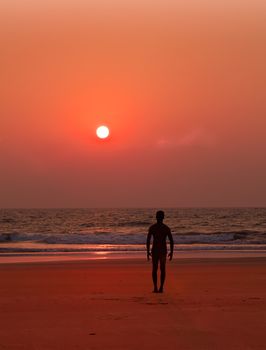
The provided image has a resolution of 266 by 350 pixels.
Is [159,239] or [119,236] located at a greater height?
[159,239]

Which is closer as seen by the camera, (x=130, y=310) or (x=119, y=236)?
(x=130, y=310)

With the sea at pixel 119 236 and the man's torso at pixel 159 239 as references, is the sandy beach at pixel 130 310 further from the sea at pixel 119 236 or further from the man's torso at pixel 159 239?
the sea at pixel 119 236

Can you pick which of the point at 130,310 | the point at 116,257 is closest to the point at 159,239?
the point at 130,310

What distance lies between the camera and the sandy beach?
7992 mm

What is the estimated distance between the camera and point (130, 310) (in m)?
Result: 10.3

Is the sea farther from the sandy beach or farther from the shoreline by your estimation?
the sandy beach

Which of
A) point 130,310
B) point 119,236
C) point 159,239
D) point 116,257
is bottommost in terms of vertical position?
point 130,310

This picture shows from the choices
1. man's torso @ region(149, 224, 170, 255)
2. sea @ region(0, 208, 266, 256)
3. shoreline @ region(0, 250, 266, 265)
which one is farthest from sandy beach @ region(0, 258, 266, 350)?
sea @ region(0, 208, 266, 256)

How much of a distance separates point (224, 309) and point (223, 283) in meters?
4.19

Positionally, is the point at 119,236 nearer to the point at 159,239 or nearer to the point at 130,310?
the point at 159,239

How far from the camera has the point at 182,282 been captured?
1479cm

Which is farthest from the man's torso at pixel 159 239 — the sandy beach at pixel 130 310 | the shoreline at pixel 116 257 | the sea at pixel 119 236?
the sea at pixel 119 236

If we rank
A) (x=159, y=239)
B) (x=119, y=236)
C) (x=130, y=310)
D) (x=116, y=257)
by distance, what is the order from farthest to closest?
(x=119, y=236), (x=116, y=257), (x=159, y=239), (x=130, y=310)

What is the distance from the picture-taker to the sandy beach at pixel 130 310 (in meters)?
7.99
